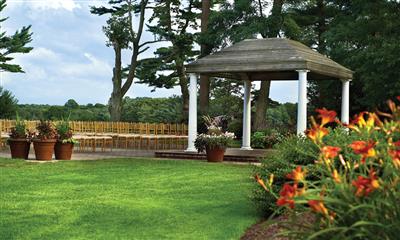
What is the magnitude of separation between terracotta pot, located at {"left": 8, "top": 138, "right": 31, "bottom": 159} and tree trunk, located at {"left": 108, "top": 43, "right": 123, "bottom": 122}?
1472cm

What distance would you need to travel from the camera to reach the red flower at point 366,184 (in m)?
2.97

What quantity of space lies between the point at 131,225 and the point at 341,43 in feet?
74.1

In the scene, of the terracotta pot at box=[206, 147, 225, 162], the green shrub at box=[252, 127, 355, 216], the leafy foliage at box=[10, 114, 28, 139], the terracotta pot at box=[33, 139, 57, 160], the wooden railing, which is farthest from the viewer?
the wooden railing

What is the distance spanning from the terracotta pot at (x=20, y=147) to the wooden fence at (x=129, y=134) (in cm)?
558

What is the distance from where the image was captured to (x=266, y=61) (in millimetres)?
17406

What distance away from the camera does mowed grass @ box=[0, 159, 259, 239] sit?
680cm

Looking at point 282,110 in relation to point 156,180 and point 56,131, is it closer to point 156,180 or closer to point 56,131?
point 56,131

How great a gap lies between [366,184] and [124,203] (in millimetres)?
5935

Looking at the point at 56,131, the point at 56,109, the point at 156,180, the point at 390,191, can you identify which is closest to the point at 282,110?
the point at 56,109

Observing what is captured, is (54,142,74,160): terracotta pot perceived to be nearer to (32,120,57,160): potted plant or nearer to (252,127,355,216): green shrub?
(32,120,57,160): potted plant

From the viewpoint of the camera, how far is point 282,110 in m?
34.8

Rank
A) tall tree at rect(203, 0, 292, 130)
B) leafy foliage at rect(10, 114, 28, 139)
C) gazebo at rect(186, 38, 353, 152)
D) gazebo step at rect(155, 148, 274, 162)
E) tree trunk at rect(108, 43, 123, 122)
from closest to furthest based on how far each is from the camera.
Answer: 1. leafy foliage at rect(10, 114, 28, 139)
2. gazebo at rect(186, 38, 353, 152)
3. gazebo step at rect(155, 148, 274, 162)
4. tall tree at rect(203, 0, 292, 130)
5. tree trunk at rect(108, 43, 123, 122)

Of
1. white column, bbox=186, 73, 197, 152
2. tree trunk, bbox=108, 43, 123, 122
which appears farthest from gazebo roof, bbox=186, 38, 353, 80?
tree trunk, bbox=108, 43, 123, 122

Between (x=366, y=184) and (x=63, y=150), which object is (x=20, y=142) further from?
(x=366, y=184)
